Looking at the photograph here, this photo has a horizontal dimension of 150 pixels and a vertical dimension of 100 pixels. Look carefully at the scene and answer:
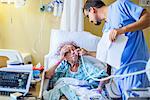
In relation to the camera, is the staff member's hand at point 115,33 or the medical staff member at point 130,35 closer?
the staff member's hand at point 115,33

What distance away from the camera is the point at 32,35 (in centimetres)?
327

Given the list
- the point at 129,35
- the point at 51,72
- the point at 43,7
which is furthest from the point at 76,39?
the point at 129,35

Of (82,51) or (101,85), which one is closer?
(101,85)

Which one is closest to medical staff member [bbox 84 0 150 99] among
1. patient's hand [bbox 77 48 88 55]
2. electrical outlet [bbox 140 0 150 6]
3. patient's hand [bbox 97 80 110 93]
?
patient's hand [bbox 97 80 110 93]

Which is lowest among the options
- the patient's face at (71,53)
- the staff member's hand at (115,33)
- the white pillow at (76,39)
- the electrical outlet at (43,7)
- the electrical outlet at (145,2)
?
the patient's face at (71,53)

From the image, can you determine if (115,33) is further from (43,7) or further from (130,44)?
(43,7)

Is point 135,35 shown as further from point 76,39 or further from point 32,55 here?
point 32,55

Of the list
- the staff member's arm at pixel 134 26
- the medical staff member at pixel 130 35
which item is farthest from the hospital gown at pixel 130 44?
the staff member's arm at pixel 134 26

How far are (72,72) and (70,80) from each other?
20 cm

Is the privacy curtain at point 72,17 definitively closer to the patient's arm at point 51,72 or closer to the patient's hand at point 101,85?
the patient's arm at point 51,72

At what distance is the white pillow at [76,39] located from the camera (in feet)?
9.18

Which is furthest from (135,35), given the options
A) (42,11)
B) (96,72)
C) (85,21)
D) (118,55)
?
(42,11)

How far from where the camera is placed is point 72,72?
269 cm

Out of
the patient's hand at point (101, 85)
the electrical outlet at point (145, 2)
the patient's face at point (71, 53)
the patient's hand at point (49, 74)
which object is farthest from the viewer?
the electrical outlet at point (145, 2)
